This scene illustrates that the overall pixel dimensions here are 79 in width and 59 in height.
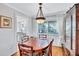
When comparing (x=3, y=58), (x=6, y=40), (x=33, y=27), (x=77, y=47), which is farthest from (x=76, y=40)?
(x=3, y=58)

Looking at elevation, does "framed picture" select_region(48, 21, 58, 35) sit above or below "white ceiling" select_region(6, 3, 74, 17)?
below

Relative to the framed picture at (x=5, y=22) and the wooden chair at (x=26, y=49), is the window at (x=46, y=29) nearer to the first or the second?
the framed picture at (x=5, y=22)

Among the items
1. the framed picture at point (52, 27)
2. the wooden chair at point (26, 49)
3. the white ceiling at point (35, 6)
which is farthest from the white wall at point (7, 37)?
the framed picture at point (52, 27)

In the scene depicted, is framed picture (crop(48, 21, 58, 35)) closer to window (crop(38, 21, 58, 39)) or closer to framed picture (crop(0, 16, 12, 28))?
window (crop(38, 21, 58, 39))

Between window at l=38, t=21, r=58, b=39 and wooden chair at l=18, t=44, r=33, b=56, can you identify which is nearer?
wooden chair at l=18, t=44, r=33, b=56

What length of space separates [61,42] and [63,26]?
792 mm

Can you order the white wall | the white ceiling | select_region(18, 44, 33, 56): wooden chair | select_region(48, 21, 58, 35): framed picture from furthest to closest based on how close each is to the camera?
select_region(48, 21, 58, 35): framed picture → the white ceiling → the white wall → select_region(18, 44, 33, 56): wooden chair

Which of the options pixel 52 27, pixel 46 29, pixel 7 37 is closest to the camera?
pixel 7 37

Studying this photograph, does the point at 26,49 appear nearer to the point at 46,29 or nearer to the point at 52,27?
the point at 46,29

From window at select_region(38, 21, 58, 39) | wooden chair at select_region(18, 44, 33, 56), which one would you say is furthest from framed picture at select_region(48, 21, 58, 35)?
wooden chair at select_region(18, 44, 33, 56)

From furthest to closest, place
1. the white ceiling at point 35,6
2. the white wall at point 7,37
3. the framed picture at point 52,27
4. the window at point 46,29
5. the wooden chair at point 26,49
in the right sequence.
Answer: the framed picture at point 52,27
the window at point 46,29
the white ceiling at point 35,6
the white wall at point 7,37
the wooden chair at point 26,49

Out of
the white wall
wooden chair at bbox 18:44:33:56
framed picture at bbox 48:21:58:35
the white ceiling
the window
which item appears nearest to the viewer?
wooden chair at bbox 18:44:33:56

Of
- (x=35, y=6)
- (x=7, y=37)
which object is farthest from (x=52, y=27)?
(x=7, y=37)

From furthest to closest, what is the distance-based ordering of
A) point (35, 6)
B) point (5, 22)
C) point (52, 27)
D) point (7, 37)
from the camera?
point (52, 27)
point (35, 6)
point (7, 37)
point (5, 22)
